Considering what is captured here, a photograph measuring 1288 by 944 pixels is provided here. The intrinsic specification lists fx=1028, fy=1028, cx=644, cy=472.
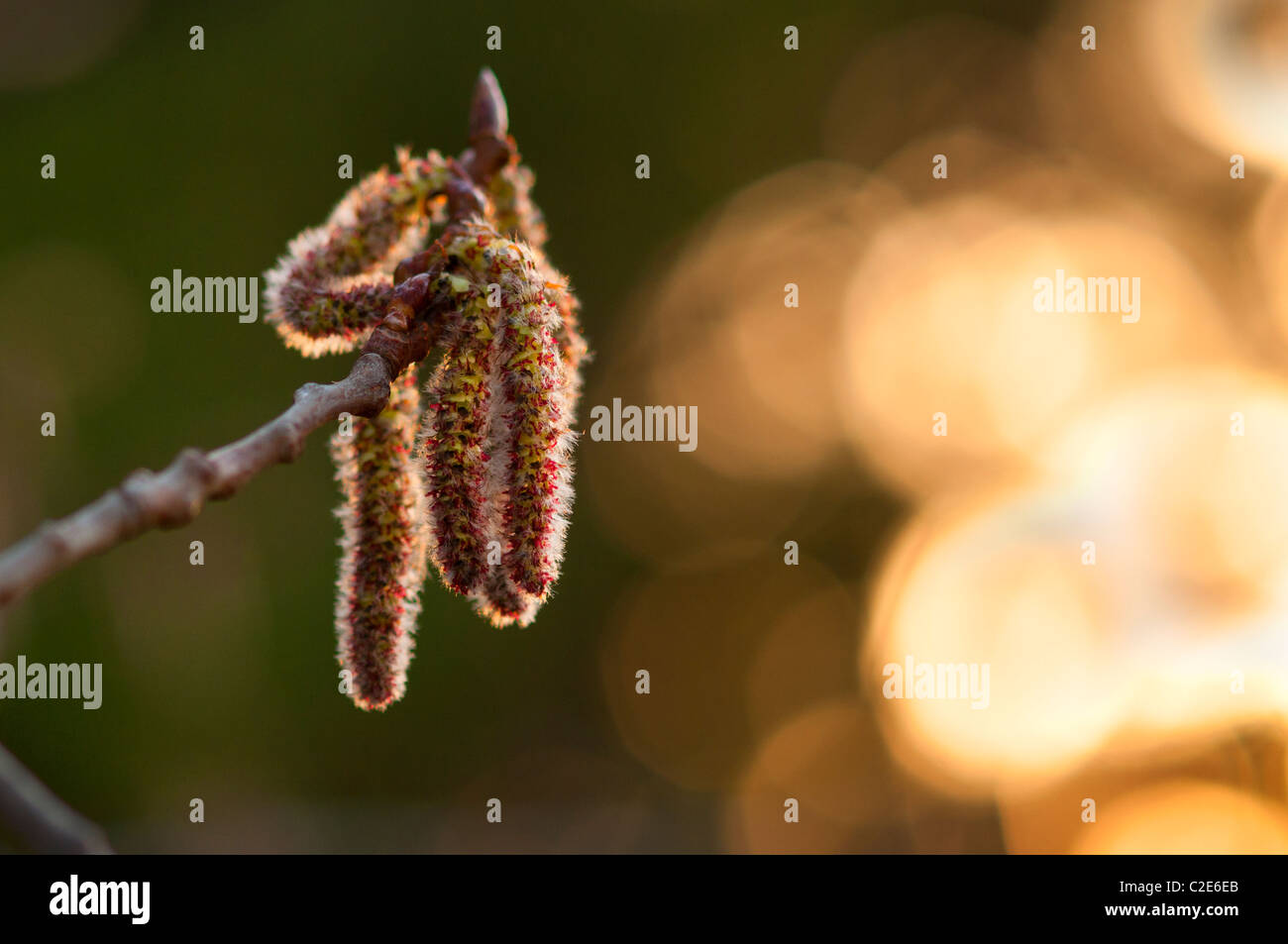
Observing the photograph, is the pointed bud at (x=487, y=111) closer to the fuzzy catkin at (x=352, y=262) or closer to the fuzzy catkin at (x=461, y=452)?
the fuzzy catkin at (x=352, y=262)

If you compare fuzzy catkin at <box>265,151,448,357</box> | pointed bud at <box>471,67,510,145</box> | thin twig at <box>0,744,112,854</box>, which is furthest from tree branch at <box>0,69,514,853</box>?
pointed bud at <box>471,67,510,145</box>

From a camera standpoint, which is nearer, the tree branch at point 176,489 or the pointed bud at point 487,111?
the tree branch at point 176,489

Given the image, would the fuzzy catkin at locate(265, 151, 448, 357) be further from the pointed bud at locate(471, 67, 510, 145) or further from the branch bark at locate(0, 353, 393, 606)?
the branch bark at locate(0, 353, 393, 606)

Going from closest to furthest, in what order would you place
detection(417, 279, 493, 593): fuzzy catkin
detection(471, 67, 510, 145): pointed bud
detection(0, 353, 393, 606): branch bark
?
detection(0, 353, 393, 606): branch bark → detection(417, 279, 493, 593): fuzzy catkin → detection(471, 67, 510, 145): pointed bud

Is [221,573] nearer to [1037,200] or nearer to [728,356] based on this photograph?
[728,356]

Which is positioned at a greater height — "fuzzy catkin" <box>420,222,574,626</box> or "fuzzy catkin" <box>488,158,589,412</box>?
"fuzzy catkin" <box>488,158,589,412</box>

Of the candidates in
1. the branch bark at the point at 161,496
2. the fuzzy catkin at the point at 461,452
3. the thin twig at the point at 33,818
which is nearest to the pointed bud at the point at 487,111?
the fuzzy catkin at the point at 461,452

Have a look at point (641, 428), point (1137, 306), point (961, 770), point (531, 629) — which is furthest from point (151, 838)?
point (1137, 306)
